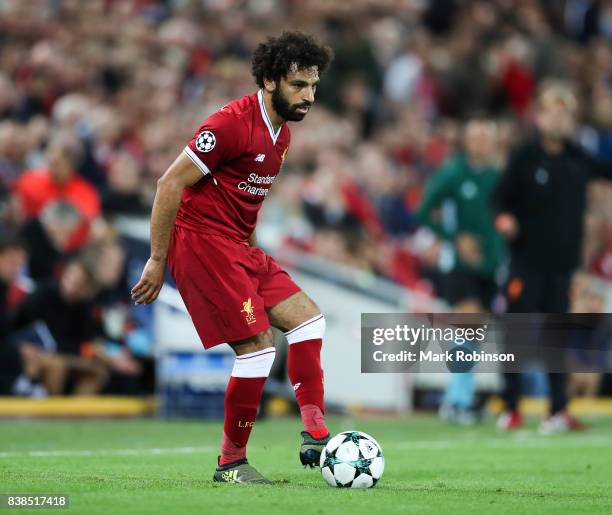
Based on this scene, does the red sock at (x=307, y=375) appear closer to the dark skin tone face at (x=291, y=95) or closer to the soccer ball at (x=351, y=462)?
the soccer ball at (x=351, y=462)

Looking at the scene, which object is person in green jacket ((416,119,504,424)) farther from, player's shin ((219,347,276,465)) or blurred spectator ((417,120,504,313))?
player's shin ((219,347,276,465))

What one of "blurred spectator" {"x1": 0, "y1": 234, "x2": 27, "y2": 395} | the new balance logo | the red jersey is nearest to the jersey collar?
the red jersey

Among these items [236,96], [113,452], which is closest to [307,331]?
[113,452]

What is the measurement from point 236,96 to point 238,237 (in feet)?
32.3

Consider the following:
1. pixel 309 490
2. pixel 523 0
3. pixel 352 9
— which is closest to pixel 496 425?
pixel 309 490

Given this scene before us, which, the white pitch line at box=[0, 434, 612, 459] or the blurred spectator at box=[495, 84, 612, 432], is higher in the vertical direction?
the blurred spectator at box=[495, 84, 612, 432]

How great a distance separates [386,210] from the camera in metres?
18.0

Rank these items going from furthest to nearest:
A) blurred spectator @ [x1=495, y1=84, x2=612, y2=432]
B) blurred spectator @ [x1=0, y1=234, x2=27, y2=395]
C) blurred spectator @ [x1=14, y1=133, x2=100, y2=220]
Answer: blurred spectator @ [x1=14, y1=133, x2=100, y2=220], blurred spectator @ [x1=0, y1=234, x2=27, y2=395], blurred spectator @ [x1=495, y1=84, x2=612, y2=432]

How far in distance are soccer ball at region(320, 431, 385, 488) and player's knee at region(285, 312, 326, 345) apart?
704mm

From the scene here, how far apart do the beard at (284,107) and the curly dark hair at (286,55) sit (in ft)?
0.29

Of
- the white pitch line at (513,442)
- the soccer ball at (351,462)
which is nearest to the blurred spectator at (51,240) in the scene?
the white pitch line at (513,442)

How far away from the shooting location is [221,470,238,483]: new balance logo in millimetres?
7324

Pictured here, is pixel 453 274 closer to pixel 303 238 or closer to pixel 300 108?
pixel 303 238

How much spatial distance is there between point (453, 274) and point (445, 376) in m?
1.83
